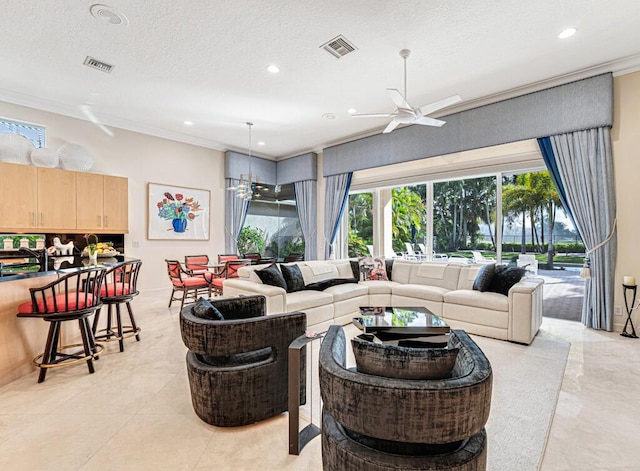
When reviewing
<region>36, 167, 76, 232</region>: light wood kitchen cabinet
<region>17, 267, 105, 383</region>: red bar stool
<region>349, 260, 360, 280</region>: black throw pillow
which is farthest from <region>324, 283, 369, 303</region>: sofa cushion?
<region>36, 167, 76, 232</region>: light wood kitchen cabinet

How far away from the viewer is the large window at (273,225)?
27.0 ft

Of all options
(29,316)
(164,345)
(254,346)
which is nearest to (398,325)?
(254,346)

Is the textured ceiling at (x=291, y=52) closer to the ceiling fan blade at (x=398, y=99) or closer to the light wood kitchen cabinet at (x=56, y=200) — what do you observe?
the ceiling fan blade at (x=398, y=99)

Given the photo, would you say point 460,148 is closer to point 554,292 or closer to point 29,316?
point 554,292

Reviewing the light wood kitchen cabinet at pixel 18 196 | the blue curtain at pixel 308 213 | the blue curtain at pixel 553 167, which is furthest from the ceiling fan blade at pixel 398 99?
the light wood kitchen cabinet at pixel 18 196

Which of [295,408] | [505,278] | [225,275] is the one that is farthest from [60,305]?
[505,278]

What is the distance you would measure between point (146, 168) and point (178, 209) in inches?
39.2

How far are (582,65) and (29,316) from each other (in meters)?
6.34

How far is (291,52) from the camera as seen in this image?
3.62m

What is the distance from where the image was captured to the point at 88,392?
245 centimetres

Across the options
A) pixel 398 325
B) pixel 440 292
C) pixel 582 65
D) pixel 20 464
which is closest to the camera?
pixel 20 464

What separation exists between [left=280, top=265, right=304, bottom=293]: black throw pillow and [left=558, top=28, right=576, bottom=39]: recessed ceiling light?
399 cm

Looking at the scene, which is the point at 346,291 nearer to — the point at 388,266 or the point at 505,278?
the point at 388,266

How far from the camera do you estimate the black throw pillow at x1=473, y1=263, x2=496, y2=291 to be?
13.3 ft
